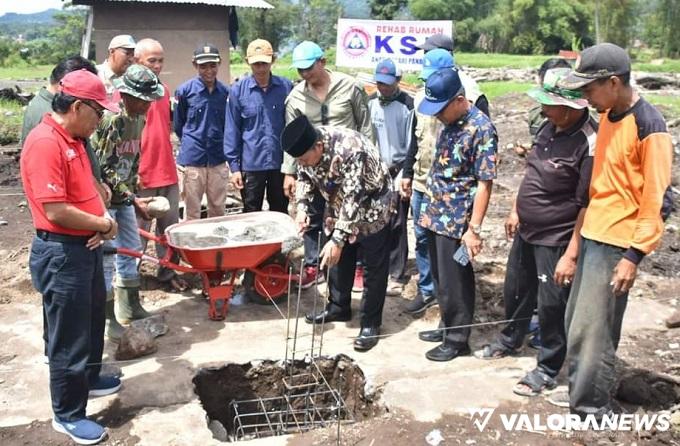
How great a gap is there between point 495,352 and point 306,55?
273 cm

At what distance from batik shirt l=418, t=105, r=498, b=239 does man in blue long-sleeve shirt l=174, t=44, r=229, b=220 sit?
7.72 ft

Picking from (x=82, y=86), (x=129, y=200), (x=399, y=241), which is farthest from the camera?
(x=399, y=241)

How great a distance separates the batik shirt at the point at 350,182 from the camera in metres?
4.24

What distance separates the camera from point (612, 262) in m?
3.33

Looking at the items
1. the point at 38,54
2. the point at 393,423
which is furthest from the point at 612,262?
the point at 38,54

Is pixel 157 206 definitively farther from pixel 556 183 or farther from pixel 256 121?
pixel 556 183

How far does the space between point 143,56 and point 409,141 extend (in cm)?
238

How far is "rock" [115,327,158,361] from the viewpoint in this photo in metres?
4.54

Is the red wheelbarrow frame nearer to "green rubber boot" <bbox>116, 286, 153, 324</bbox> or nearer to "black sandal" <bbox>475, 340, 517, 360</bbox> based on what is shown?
"green rubber boot" <bbox>116, 286, 153, 324</bbox>

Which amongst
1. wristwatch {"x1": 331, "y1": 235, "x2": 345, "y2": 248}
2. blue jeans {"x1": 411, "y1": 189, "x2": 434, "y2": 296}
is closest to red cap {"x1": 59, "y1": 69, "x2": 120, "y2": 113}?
wristwatch {"x1": 331, "y1": 235, "x2": 345, "y2": 248}

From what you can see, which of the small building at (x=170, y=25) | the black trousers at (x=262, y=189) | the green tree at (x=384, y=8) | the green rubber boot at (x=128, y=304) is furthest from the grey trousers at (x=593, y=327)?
the green tree at (x=384, y=8)

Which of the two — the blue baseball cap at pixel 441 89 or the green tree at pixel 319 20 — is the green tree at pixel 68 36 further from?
the blue baseball cap at pixel 441 89

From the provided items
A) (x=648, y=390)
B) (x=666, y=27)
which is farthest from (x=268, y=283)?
(x=666, y=27)

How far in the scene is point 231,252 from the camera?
502 centimetres
